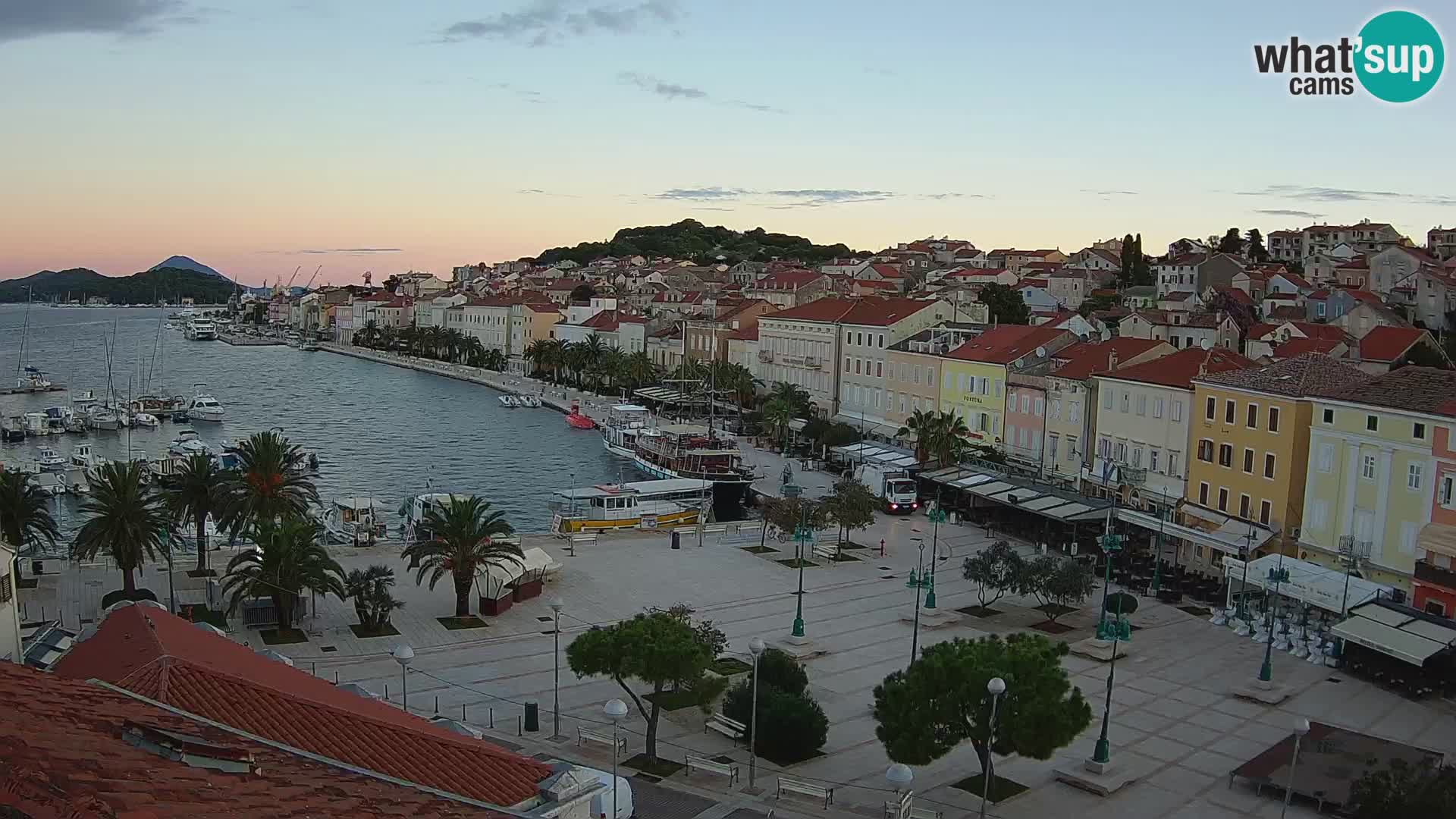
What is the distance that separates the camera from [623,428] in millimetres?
68688

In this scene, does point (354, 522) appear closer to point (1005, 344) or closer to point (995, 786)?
point (1005, 344)

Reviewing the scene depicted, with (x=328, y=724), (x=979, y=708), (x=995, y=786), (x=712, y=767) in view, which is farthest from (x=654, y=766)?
(x=328, y=724)

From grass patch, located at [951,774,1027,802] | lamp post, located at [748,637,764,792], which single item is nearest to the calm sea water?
lamp post, located at [748,637,764,792]

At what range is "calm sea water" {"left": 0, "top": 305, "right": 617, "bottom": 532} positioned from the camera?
192ft

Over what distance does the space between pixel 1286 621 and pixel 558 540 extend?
22.3 metres

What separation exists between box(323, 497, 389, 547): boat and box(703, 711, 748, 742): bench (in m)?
22.9

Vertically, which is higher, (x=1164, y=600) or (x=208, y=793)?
(x=208, y=793)

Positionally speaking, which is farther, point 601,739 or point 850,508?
point 850,508

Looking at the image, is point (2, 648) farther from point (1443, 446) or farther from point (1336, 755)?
point (1443, 446)

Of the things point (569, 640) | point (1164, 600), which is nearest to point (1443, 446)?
point (1164, 600)

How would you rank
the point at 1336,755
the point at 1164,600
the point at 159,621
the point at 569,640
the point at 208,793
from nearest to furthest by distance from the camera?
the point at 208,793
the point at 159,621
the point at 1336,755
the point at 569,640
the point at 1164,600

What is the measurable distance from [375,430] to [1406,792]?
227 feet

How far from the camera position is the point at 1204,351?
43250 mm

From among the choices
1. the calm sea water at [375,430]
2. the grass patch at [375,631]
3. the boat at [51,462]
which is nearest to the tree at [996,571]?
the grass patch at [375,631]
